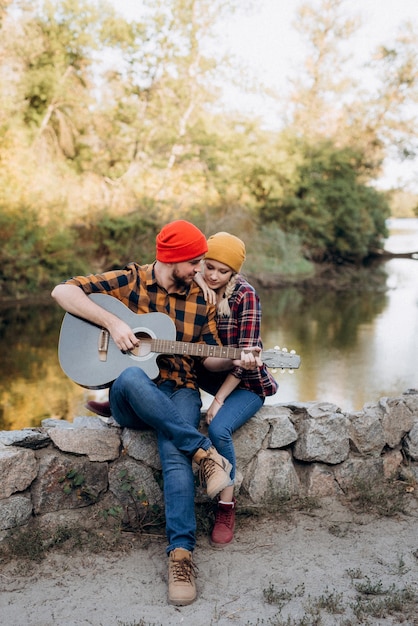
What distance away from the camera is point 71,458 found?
2986 mm

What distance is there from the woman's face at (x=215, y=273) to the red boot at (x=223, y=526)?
104 cm

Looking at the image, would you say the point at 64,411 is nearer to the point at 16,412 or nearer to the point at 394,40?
the point at 16,412

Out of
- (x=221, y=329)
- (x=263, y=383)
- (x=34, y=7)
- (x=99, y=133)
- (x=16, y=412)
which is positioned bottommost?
(x=16, y=412)

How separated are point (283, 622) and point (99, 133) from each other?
65.3ft

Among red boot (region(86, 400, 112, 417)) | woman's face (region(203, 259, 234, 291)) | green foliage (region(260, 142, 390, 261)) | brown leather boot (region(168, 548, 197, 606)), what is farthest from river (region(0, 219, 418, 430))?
green foliage (region(260, 142, 390, 261))

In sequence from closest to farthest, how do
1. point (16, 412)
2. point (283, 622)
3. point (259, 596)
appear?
1. point (283, 622)
2. point (259, 596)
3. point (16, 412)

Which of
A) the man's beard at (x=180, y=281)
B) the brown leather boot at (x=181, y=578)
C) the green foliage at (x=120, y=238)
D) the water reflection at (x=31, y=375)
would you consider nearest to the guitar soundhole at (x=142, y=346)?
the man's beard at (x=180, y=281)

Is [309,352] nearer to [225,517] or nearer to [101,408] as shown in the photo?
[101,408]

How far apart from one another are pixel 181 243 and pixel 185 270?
0.13m

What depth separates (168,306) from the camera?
309 centimetres

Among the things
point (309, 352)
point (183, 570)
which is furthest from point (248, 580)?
point (309, 352)

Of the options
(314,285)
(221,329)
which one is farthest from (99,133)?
(221,329)

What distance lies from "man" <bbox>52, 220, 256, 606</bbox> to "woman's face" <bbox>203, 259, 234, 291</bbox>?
10 centimetres

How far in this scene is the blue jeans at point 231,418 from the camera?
9.87 ft
